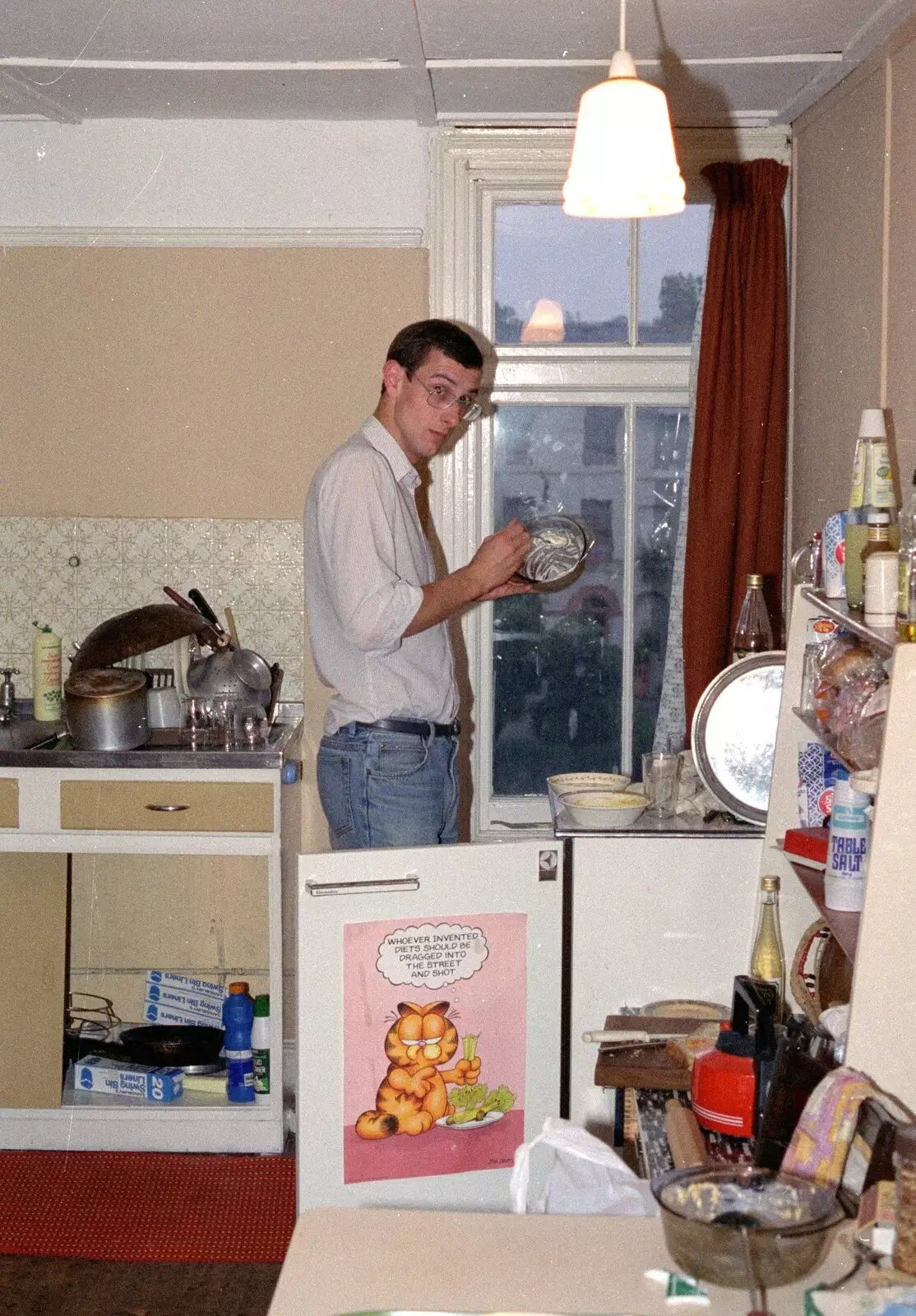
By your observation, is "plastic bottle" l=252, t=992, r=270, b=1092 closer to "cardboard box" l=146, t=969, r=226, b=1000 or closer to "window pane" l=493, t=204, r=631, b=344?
"cardboard box" l=146, t=969, r=226, b=1000

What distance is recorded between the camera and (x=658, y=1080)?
7.00 ft

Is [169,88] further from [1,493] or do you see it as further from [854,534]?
[854,534]

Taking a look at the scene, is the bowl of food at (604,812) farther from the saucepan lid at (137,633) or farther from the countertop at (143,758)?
the saucepan lid at (137,633)

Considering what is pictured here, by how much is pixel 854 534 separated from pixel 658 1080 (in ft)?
2.91

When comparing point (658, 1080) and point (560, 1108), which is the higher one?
point (658, 1080)

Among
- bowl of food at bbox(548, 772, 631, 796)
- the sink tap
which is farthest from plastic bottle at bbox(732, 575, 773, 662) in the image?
the sink tap

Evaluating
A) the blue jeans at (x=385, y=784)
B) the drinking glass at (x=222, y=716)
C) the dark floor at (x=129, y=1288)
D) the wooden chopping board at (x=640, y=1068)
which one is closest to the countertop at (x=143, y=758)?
the drinking glass at (x=222, y=716)

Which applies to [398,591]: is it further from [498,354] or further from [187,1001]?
[187,1001]

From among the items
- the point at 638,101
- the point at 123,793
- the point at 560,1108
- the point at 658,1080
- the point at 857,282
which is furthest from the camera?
the point at 123,793

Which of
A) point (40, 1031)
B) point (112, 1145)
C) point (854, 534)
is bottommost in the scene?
point (112, 1145)

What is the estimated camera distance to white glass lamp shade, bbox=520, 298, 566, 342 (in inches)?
143

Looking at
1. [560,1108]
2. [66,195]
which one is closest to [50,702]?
[66,195]

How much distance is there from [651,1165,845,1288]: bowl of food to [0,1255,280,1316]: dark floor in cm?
160

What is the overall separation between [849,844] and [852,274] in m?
1.46
